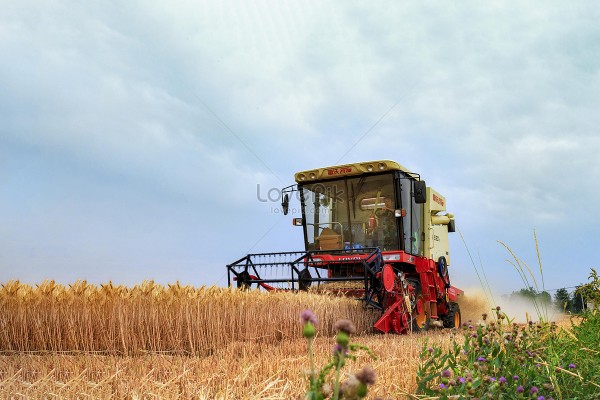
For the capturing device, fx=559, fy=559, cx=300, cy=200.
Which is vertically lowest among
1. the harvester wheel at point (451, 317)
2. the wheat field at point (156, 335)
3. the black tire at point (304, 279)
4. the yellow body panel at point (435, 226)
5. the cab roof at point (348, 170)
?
the harvester wheel at point (451, 317)

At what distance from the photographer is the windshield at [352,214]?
10.3m

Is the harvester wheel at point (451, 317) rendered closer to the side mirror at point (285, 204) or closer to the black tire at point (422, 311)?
the black tire at point (422, 311)

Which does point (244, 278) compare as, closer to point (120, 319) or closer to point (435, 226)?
point (120, 319)

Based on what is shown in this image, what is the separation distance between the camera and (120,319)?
21.5ft

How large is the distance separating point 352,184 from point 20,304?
6082 mm

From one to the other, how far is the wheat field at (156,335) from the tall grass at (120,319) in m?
0.01

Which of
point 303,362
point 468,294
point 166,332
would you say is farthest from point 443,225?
point 303,362

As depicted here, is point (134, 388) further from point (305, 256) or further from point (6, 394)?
point (305, 256)

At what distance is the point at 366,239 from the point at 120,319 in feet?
16.7

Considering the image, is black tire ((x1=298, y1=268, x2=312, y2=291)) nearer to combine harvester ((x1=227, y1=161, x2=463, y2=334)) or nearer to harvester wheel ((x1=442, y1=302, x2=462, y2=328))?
combine harvester ((x1=227, y1=161, x2=463, y2=334))

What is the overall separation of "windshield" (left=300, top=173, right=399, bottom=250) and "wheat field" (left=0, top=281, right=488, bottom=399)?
7.02 ft

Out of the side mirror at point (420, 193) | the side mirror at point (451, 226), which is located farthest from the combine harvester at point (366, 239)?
the side mirror at point (451, 226)

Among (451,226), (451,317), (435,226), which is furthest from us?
(451,226)

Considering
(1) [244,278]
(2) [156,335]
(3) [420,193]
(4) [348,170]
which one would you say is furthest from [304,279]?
(2) [156,335]
